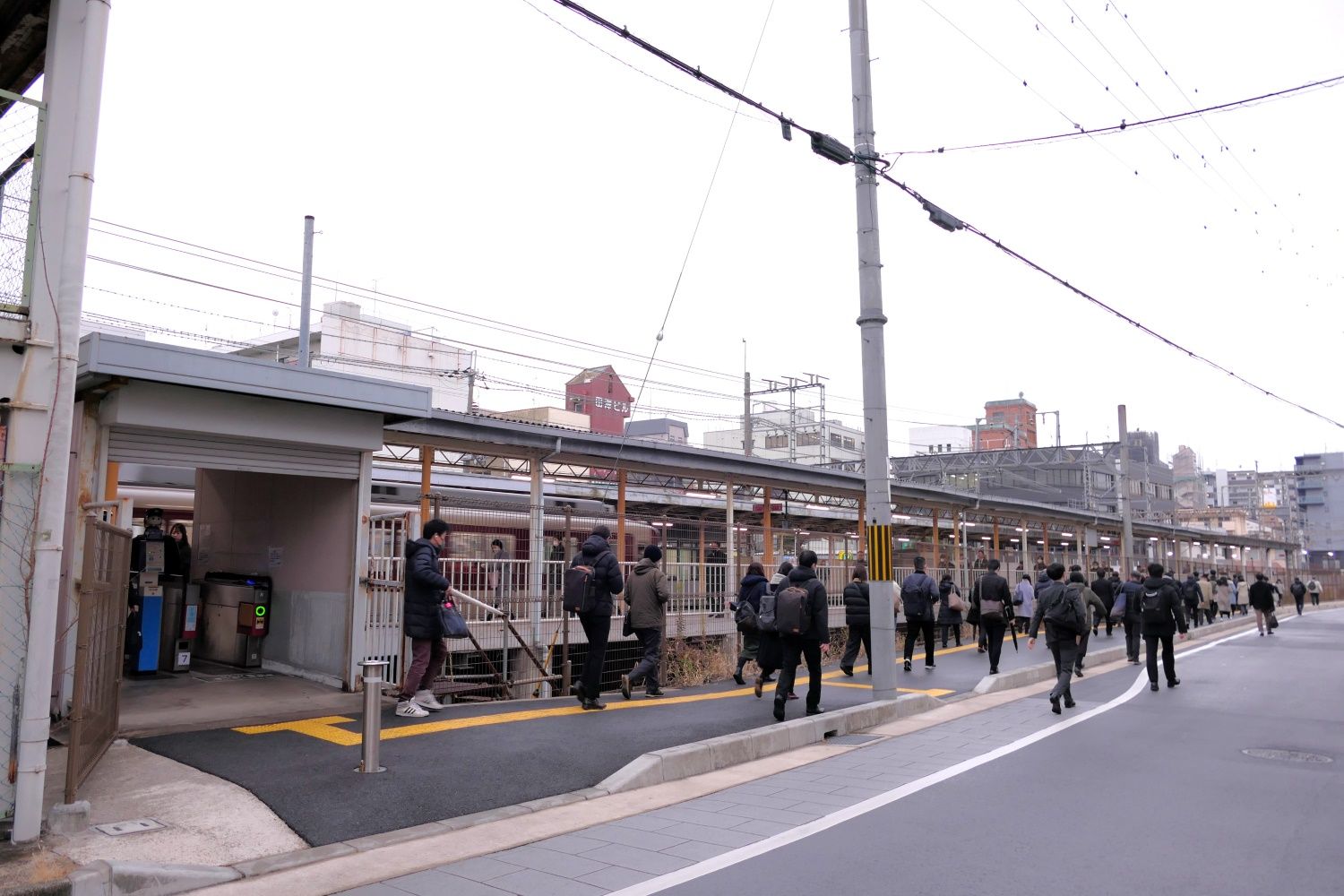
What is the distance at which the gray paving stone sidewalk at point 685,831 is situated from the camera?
5340 mm

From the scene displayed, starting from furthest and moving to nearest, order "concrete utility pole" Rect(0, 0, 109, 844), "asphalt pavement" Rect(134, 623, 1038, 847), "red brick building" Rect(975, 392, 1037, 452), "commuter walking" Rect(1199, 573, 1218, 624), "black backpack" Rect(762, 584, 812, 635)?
"red brick building" Rect(975, 392, 1037, 452)
"commuter walking" Rect(1199, 573, 1218, 624)
"black backpack" Rect(762, 584, 812, 635)
"asphalt pavement" Rect(134, 623, 1038, 847)
"concrete utility pole" Rect(0, 0, 109, 844)

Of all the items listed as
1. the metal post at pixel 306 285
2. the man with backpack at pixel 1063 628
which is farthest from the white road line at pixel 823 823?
the metal post at pixel 306 285

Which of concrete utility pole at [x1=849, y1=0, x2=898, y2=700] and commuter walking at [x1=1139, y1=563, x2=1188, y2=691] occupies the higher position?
concrete utility pole at [x1=849, y1=0, x2=898, y2=700]

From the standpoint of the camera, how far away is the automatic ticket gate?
1194 centimetres

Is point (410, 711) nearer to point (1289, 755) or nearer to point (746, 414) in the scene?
point (1289, 755)

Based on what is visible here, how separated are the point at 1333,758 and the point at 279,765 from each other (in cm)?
956

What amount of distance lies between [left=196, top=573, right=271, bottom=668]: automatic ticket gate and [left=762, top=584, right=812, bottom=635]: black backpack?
6.53 m

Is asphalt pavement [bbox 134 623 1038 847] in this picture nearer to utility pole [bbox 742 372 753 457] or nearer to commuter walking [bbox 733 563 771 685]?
commuter walking [bbox 733 563 771 685]

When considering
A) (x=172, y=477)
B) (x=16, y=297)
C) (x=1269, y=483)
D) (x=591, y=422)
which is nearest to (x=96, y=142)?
(x=16, y=297)

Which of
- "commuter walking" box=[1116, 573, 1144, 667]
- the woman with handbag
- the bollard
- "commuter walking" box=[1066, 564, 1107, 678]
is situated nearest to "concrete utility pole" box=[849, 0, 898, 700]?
"commuter walking" box=[1066, 564, 1107, 678]

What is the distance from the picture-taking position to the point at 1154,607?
13547 millimetres

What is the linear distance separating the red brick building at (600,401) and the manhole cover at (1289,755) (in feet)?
189

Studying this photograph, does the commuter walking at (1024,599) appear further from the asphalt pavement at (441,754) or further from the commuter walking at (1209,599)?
the commuter walking at (1209,599)

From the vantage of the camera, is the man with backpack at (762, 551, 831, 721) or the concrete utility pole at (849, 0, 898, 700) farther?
the concrete utility pole at (849, 0, 898, 700)
